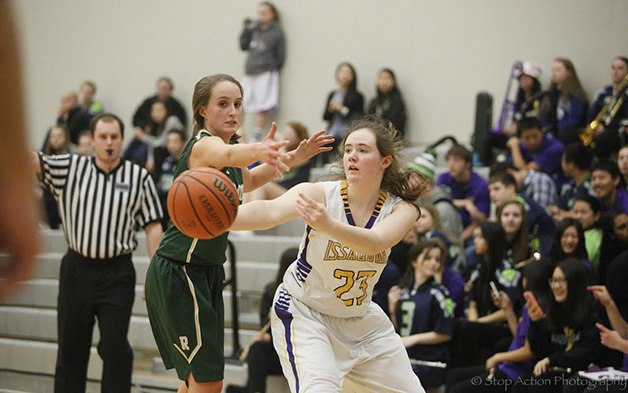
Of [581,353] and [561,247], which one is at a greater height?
[561,247]

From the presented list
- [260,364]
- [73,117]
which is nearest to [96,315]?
[260,364]

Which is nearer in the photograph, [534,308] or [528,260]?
[534,308]

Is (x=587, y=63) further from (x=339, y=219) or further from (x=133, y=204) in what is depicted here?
(x=339, y=219)

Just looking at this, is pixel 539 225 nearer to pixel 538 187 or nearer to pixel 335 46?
pixel 538 187

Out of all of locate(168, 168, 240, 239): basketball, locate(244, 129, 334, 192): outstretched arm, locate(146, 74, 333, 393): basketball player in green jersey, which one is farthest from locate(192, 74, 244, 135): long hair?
locate(168, 168, 240, 239): basketball

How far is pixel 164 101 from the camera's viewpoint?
15.5m

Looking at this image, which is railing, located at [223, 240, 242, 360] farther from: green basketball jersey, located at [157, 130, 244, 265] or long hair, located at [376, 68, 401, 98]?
long hair, located at [376, 68, 401, 98]

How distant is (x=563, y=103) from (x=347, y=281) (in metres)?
7.35

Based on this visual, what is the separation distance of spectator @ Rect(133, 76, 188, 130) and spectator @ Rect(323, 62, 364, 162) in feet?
10.2

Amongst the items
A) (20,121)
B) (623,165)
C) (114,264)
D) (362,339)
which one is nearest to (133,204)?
(114,264)

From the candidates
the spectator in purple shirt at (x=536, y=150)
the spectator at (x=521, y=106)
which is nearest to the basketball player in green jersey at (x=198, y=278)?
the spectator in purple shirt at (x=536, y=150)

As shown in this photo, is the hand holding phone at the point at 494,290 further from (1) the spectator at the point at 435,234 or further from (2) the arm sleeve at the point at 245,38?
(2) the arm sleeve at the point at 245,38

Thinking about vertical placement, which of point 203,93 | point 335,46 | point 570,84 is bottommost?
point 570,84

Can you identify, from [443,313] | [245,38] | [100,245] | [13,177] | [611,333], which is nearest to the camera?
[13,177]
